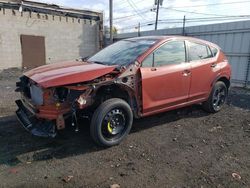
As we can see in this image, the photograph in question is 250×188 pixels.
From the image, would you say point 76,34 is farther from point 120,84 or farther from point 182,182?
point 182,182

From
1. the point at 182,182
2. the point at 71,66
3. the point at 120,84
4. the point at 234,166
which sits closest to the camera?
the point at 182,182

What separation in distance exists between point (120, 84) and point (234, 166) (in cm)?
209

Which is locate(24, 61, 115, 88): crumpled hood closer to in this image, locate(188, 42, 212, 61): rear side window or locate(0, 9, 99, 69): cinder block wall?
locate(188, 42, 212, 61): rear side window

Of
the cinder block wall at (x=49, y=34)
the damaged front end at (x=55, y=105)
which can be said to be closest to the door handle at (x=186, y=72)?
the damaged front end at (x=55, y=105)

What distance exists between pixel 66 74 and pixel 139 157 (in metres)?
1.66

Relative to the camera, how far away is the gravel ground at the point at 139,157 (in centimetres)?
330

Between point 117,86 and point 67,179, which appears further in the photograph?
point 117,86

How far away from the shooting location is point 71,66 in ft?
14.5

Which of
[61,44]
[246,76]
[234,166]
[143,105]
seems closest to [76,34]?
[61,44]

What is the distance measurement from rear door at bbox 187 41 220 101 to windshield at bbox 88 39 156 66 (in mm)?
1038

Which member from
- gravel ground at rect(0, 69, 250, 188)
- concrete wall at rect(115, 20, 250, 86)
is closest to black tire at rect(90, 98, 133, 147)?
gravel ground at rect(0, 69, 250, 188)

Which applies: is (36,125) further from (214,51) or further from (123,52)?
(214,51)

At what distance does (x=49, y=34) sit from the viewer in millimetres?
→ 16562

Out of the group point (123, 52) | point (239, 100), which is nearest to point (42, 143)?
point (123, 52)
